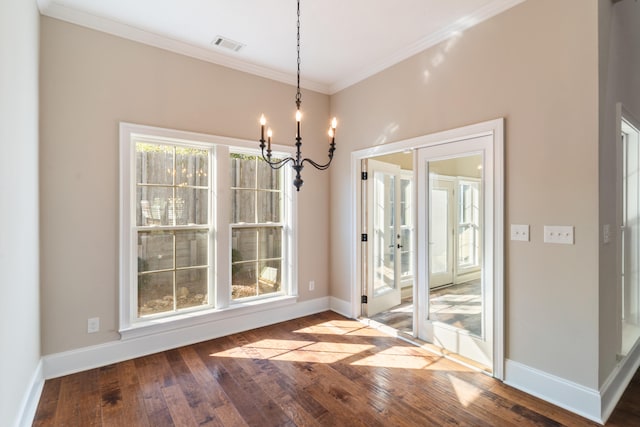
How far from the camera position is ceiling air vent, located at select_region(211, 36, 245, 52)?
127 inches

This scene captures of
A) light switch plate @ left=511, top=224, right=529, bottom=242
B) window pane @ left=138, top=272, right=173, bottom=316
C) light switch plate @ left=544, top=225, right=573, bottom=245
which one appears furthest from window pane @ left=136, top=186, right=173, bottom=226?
light switch plate @ left=544, top=225, right=573, bottom=245

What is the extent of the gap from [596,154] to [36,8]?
441 cm

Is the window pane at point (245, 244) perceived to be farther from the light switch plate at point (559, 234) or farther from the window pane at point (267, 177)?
the light switch plate at point (559, 234)

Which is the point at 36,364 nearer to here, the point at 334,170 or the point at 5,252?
the point at 5,252

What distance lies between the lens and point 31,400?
223 centimetres

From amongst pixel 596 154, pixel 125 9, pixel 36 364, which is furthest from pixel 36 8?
pixel 596 154

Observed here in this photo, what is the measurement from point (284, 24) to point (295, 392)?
10.7 ft

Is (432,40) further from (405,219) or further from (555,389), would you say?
(555,389)

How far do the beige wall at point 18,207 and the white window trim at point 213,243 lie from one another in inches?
24.8

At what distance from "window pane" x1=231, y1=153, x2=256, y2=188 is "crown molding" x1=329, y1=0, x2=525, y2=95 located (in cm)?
167

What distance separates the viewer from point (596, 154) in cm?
215

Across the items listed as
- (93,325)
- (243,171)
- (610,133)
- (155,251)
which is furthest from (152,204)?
(610,133)

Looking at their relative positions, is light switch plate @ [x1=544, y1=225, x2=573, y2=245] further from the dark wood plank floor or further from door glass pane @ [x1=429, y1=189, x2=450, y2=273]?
the dark wood plank floor

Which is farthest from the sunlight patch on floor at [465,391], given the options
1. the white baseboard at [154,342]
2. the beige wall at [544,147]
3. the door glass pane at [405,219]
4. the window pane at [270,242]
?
the window pane at [270,242]
